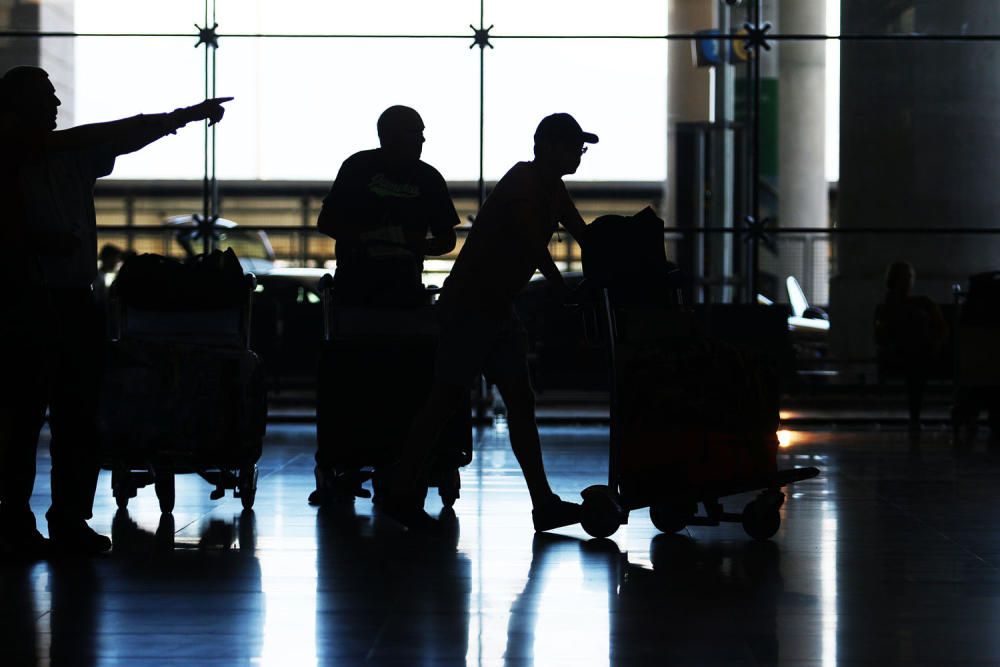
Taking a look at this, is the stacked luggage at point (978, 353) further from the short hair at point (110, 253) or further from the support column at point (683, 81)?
the short hair at point (110, 253)

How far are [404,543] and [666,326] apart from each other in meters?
1.13

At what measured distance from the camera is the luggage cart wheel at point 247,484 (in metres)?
5.93

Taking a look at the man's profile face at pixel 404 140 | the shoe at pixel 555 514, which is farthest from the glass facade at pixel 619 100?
the shoe at pixel 555 514

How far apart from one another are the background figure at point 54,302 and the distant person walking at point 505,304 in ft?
3.30

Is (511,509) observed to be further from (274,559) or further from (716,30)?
(716,30)

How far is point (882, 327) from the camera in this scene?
10.8 meters

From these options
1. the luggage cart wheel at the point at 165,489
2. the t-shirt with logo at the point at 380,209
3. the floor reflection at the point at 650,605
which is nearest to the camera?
the floor reflection at the point at 650,605

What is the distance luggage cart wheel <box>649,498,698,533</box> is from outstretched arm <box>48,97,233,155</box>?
1.95m

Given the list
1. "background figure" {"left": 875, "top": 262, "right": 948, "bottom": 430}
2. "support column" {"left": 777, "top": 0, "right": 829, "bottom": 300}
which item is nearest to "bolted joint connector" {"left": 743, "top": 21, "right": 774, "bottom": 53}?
"support column" {"left": 777, "top": 0, "right": 829, "bottom": 300}

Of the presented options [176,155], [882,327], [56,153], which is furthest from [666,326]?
[176,155]

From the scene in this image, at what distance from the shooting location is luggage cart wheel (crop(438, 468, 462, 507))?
5.99m

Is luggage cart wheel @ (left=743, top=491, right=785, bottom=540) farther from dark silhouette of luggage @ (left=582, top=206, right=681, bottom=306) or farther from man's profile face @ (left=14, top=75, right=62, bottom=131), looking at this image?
man's profile face @ (left=14, top=75, right=62, bottom=131)

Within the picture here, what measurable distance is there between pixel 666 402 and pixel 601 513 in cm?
43

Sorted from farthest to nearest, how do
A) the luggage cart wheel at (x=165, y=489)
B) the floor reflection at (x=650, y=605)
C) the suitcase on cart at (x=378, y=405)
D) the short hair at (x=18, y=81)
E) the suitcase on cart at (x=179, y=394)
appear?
the suitcase on cart at (x=378, y=405), the luggage cart wheel at (x=165, y=489), the suitcase on cart at (x=179, y=394), the short hair at (x=18, y=81), the floor reflection at (x=650, y=605)
